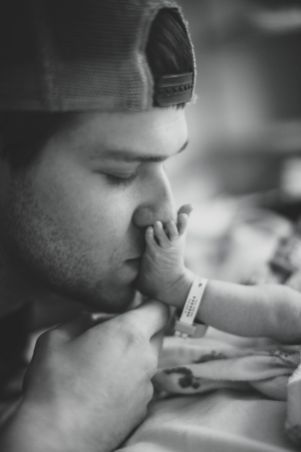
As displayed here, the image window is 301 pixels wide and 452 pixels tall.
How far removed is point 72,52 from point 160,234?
41cm

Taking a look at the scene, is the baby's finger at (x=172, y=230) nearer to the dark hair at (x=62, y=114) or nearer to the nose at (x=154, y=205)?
the nose at (x=154, y=205)

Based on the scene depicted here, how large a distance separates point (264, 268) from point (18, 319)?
2.46ft

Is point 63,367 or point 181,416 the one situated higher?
point 63,367

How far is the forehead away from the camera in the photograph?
93 cm

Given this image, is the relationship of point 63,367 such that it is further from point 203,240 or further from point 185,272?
point 203,240

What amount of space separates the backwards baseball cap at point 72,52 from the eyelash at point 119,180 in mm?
151

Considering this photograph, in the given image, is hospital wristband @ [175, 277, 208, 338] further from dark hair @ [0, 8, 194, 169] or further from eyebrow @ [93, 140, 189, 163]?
dark hair @ [0, 8, 194, 169]

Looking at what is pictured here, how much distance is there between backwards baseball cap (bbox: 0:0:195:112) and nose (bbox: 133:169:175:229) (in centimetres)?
21

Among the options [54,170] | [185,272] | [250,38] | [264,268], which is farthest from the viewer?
[250,38]

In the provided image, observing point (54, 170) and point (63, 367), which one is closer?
point (63, 367)

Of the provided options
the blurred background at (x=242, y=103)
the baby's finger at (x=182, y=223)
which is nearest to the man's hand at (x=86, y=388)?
the baby's finger at (x=182, y=223)

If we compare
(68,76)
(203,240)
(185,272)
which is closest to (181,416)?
(185,272)

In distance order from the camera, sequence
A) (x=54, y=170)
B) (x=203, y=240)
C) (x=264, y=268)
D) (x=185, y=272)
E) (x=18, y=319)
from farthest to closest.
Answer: (x=203, y=240) → (x=264, y=268) → (x=18, y=319) → (x=185, y=272) → (x=54, y=170)

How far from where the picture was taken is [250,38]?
327 centimetres
